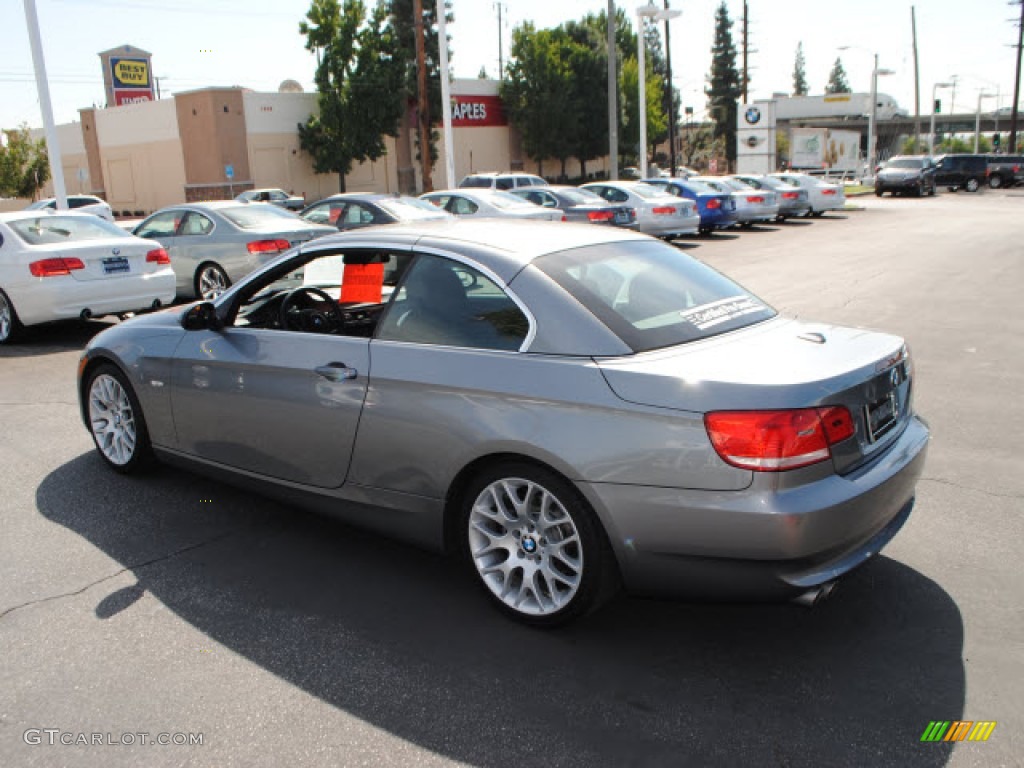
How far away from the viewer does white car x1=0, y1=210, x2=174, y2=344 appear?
9.70m

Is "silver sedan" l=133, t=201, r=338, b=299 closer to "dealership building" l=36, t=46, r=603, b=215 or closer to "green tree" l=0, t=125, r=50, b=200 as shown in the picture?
"dealership building" l=36, t=46, r=603, b=215

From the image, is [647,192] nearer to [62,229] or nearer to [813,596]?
[62,229]

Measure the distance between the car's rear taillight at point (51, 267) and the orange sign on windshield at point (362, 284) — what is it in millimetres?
6576

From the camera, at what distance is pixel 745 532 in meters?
3.01

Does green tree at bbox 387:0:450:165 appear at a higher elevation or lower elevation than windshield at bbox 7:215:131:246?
higher

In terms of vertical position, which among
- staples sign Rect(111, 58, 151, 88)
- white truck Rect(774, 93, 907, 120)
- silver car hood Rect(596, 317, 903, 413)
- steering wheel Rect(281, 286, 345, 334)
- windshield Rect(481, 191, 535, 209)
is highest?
staples sign Rect(111, 58, 151, 88)

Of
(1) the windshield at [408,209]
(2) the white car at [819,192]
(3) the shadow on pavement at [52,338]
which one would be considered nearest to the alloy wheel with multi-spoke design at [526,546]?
(3) the shadow on pavement at [52,338]

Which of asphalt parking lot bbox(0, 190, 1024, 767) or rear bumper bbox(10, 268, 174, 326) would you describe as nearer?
asphalt parking lot bbox(0, 190, 1024, 767)

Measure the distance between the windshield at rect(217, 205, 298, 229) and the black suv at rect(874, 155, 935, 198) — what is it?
36023mm

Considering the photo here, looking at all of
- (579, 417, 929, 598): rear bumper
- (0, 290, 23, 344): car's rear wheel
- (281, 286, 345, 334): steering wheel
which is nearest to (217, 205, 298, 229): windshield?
(0, 290, 23, 344): car's rear wheel

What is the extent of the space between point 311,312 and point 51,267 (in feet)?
21.0

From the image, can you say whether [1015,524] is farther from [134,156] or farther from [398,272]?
[134,156]

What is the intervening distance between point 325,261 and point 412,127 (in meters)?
49.3

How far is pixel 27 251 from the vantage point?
974cm
